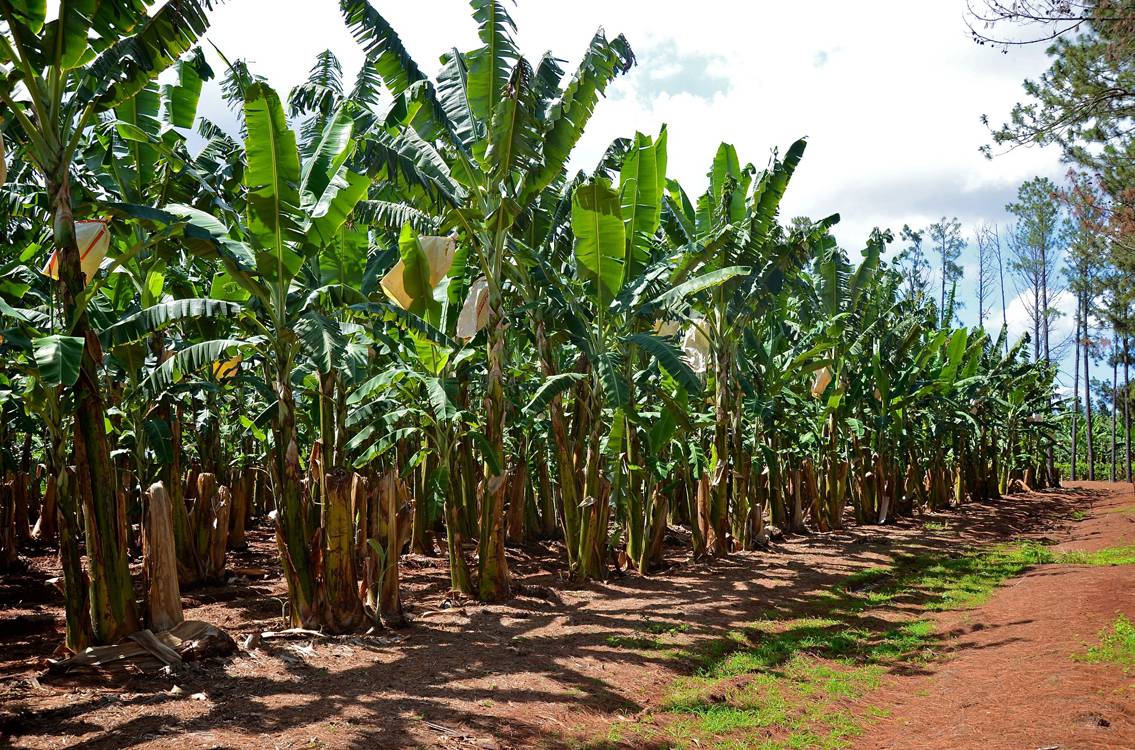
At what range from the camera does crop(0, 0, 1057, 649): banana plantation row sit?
5.82 meters

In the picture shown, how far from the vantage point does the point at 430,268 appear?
7398 mm

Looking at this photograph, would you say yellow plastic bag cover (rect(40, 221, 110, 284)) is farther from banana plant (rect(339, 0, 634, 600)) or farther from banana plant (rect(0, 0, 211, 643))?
banana plant (rect(339, 0, 634, 600))

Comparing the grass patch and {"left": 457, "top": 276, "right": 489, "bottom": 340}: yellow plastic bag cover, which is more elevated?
{"left": 457, "top": 276, "right": 489, "bottom": 340}: yellow plastic bag cover

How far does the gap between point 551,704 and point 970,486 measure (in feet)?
72.4

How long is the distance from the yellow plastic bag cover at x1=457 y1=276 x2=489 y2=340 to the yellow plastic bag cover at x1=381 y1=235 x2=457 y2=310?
1.74 feet

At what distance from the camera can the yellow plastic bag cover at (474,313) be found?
7.93m

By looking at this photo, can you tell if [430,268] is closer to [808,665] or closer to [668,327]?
[668,327]

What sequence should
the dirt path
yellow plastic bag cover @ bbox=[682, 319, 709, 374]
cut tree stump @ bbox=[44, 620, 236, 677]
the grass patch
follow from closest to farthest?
the dirt path, cut tree stump @ bbox=[44, 620, 236, 677], yellow plastic bag cover @ bbox=[682, 319, 709, 374], the grass patch

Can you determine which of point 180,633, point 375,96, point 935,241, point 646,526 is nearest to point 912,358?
point 646,526

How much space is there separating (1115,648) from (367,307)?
23.2 feet

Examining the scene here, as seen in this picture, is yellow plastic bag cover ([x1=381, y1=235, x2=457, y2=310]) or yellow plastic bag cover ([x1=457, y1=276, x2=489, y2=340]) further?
yellow plastic bag cover ([x1=457, y1=276, x2=489, y2=340])

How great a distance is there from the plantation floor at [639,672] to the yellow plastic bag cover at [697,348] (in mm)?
2845

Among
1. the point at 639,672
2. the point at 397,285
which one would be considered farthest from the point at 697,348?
the point at 639,672

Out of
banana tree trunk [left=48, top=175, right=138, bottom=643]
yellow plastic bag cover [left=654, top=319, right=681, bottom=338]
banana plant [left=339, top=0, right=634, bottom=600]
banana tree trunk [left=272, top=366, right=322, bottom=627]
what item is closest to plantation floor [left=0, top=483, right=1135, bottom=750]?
banana tree trunk [left=272, top=366, right=322, bottom=627]
